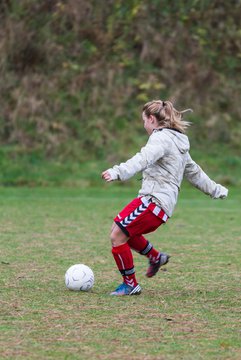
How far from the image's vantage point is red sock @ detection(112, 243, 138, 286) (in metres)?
6.65

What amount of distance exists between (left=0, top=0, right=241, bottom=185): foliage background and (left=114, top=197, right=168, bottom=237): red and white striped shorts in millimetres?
12129

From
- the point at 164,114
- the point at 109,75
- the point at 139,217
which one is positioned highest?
the point at 109,75

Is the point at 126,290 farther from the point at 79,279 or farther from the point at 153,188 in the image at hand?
the point at 153,188

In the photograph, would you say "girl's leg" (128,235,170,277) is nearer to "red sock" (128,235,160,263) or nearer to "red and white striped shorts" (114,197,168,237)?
"red sock" (128,235,160,263)

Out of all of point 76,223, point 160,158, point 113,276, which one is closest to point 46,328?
point 160,158

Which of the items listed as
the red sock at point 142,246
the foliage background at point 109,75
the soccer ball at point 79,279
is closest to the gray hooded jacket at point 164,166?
the red sock at point 142,246

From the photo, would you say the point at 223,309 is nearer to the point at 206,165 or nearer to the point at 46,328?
the point at 46,328

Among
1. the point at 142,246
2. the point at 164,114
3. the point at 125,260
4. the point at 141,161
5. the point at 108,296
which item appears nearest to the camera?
the point at 141,161

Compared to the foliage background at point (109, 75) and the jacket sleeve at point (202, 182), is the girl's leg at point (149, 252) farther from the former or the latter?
the foliage background at point (109, 75)

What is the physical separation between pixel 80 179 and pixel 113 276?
34.4 feet

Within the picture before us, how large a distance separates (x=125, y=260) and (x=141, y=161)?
81 centimetres

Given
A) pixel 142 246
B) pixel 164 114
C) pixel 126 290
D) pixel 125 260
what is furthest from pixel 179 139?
pixel 126 290

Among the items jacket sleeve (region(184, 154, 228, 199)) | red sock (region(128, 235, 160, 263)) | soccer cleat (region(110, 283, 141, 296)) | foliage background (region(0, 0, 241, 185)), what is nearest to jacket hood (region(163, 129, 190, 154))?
jacket sleeve (region(184, 154, 228, 199))

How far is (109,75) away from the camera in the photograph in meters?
20.7
